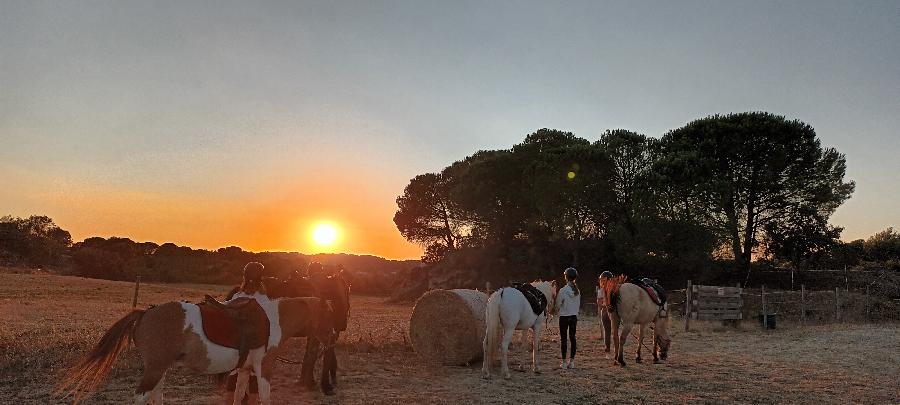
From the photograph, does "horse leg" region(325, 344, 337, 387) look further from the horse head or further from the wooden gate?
the wooden gate

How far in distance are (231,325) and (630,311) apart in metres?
9.01

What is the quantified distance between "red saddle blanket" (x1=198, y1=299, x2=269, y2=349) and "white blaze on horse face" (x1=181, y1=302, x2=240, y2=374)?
0.04 m

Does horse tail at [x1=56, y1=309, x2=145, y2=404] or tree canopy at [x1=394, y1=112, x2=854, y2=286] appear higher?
tree canopy at [x1=394, y1=112, x2=854, y2=286]

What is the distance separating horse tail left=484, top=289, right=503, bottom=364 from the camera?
10.3 meters

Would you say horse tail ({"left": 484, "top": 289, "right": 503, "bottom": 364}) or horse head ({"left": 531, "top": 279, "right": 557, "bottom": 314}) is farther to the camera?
horse head ({"left": 531, "top": 279, "right": 557, "bottom": 314})

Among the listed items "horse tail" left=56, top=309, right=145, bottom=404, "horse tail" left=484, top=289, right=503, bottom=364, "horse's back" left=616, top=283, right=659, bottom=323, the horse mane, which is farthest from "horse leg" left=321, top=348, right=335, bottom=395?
"horse's back" left=616, top=283, right=659, bottom=323

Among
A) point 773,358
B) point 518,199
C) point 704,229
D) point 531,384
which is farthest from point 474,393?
point 518,199

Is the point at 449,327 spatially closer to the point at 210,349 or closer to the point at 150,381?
the point at 210,349

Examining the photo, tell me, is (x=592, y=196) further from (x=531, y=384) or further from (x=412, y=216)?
(x=531, y=384)

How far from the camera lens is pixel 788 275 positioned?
3119 cm

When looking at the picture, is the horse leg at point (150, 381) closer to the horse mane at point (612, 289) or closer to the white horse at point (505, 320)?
the white horse at point (505, 320)

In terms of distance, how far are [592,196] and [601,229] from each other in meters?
2.72

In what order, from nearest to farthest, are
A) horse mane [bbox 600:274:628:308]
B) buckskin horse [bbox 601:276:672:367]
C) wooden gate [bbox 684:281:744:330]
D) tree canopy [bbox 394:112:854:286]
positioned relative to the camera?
buckskin horse [bbox 601:276:672:367] < horse mane [bbox 600:274:628:308] < wooden gate [bbox 684:281:744:330] < tree canopy [bbox 394:112:854:286]

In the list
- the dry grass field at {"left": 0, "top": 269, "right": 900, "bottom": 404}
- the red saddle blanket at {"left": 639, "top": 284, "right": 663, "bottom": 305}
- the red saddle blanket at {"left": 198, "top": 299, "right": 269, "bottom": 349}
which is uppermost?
the red saddle blanket at {"left": 639, "top": 284, "right": 663, "bottom": 305}
